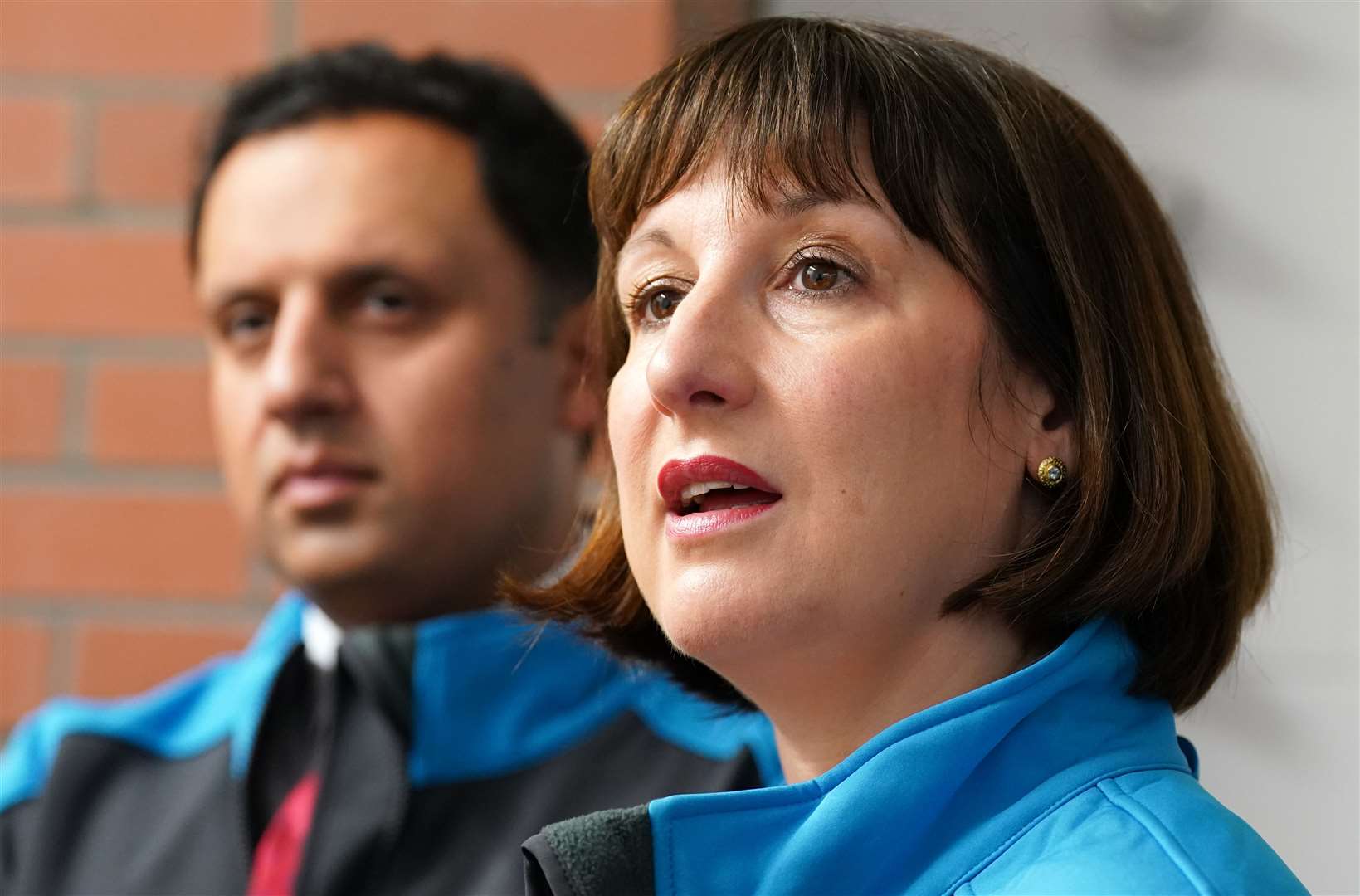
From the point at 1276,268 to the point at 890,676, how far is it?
1.08m

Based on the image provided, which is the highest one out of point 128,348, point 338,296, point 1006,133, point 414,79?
point 1006,133

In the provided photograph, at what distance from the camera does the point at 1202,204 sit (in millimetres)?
1945

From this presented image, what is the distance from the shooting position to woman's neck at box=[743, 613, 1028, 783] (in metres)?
1.10

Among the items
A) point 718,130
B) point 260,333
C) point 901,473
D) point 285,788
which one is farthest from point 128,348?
point 901,473

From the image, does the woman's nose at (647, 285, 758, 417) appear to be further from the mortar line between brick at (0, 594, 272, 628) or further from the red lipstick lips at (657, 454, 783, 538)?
the mortar line between brick at (0, 594, 272, 628)

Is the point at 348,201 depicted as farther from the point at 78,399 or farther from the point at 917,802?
the point at 917,802

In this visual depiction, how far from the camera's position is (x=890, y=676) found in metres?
1.11

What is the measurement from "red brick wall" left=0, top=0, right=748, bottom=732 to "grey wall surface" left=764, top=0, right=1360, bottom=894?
90 centimetres

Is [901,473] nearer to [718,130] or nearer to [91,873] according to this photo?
[718,130]

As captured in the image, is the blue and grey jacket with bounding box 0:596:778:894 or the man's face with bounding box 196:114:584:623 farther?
the man's face with bounding box 196:114:584:623

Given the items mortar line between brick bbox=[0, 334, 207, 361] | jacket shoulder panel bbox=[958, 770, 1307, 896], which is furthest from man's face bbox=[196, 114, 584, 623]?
jacket shoulder panel bbox=[958, 770, 1307, 896]

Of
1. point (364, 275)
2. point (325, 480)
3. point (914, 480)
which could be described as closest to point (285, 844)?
point (325, 480)

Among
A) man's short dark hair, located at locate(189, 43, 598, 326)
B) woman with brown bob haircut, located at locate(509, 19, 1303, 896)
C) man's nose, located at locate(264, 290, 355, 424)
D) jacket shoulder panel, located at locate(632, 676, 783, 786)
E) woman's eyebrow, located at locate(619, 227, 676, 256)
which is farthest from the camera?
man's short dark hair, located at locate(189, 43, 598, 326)

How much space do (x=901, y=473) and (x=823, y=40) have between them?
0.34 metres
